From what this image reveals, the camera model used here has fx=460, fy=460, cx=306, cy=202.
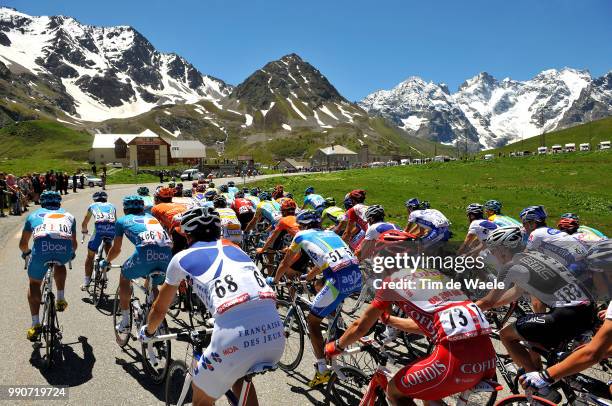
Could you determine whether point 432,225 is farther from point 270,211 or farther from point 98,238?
point 98,238

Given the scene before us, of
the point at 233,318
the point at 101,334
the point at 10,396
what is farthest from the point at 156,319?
the point at 101,334

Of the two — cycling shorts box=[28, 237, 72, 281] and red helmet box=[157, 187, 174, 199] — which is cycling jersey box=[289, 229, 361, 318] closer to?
cycling shorts box=[28, 237, 72, 281]

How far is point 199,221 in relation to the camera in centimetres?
460

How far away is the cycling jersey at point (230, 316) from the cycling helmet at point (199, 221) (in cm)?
26

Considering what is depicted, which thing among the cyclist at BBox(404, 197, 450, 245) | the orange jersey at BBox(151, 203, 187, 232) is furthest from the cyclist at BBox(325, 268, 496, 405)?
the orange jersey at BBox(151, 203, 187, 232)

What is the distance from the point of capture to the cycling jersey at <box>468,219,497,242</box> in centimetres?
1034

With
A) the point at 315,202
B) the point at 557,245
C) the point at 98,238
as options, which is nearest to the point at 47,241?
the point at 98,238

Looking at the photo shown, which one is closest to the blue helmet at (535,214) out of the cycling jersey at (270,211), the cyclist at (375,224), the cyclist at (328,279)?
the cyclist at (375,224)

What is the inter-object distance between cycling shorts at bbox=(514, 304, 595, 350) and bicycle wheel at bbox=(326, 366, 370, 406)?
204cm

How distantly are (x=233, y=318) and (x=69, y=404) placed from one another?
3.63m

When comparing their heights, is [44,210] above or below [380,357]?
above

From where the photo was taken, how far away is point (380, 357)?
17.3 feet

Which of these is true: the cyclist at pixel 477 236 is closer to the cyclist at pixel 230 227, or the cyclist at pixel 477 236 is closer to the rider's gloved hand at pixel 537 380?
the cyclist at pixel 230 227

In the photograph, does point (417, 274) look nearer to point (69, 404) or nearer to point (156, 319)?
point (156, 319)
